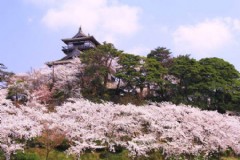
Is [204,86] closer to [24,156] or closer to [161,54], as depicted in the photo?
[161,54]

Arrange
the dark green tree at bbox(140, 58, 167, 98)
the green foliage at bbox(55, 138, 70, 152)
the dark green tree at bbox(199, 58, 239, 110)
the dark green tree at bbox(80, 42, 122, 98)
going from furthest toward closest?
the dark green tree at bbox(80, 42, 122, 98) → the dark green tree at bbox(140, 58, 167, 98) → the dark green tree at bbox(199, 58, 239, 110) → the green foliage at bbox(55, 138, 70, 152)

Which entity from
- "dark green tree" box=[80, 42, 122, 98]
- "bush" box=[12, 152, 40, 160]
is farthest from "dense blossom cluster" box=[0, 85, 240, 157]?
"dark green tree" box=[80, 42, 122, 98]

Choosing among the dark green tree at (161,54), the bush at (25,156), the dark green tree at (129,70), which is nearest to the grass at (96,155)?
the bush at (25,156)

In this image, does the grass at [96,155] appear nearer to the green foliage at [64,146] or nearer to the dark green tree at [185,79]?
the green foliage at [64,146]

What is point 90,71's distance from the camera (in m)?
37.3

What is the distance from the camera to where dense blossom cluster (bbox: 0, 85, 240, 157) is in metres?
23.8

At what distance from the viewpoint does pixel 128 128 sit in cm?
2586

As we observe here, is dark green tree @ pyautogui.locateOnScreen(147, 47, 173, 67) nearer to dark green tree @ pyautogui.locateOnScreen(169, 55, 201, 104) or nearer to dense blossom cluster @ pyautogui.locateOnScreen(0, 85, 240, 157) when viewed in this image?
dark green tree @ pyautogui.locateOnScreen(169, 55, 201, 104)

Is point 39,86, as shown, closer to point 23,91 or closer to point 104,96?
point 23,91

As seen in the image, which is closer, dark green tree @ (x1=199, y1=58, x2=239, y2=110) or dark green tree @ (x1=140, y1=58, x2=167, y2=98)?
dark green tree @ (x1=199, y1=58, x2=239, y2=110)

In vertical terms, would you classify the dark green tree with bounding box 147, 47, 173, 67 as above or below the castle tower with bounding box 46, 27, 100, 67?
below

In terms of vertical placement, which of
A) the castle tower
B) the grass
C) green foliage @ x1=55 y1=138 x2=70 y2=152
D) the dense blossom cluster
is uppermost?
the castle tower

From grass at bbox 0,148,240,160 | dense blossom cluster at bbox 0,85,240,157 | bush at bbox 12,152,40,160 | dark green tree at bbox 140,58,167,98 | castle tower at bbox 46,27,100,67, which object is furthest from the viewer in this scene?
castle tower at bbox 46,27,100,67

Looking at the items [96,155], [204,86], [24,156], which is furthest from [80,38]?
[24,156]
